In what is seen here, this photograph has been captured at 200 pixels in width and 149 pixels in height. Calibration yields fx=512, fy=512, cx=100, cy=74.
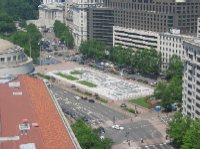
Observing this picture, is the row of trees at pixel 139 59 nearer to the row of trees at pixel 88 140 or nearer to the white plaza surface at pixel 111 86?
the white plaza surface at pixel 111 86

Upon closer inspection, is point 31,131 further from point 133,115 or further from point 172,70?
point 172,70

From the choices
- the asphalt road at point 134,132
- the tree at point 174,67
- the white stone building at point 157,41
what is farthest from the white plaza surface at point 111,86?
the asphalt road at point 134,132

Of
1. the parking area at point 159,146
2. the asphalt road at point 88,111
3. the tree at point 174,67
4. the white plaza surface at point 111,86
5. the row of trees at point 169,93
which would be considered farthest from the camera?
the tree at point 174,67

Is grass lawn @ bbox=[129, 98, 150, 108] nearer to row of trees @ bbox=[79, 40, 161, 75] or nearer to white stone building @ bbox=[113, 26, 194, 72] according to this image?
white stone building @ bbox=[113, 26, 194, 72]

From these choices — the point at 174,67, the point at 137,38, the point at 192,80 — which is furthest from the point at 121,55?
the point at 192,80

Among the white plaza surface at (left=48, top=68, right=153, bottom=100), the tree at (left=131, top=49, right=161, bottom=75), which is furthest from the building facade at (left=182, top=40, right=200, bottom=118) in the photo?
the tree at (left=131, top=49, right=161, bottom=75)

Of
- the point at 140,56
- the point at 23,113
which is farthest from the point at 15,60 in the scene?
the point at 140,56

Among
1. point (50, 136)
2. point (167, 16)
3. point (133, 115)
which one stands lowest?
point (133, 115)
